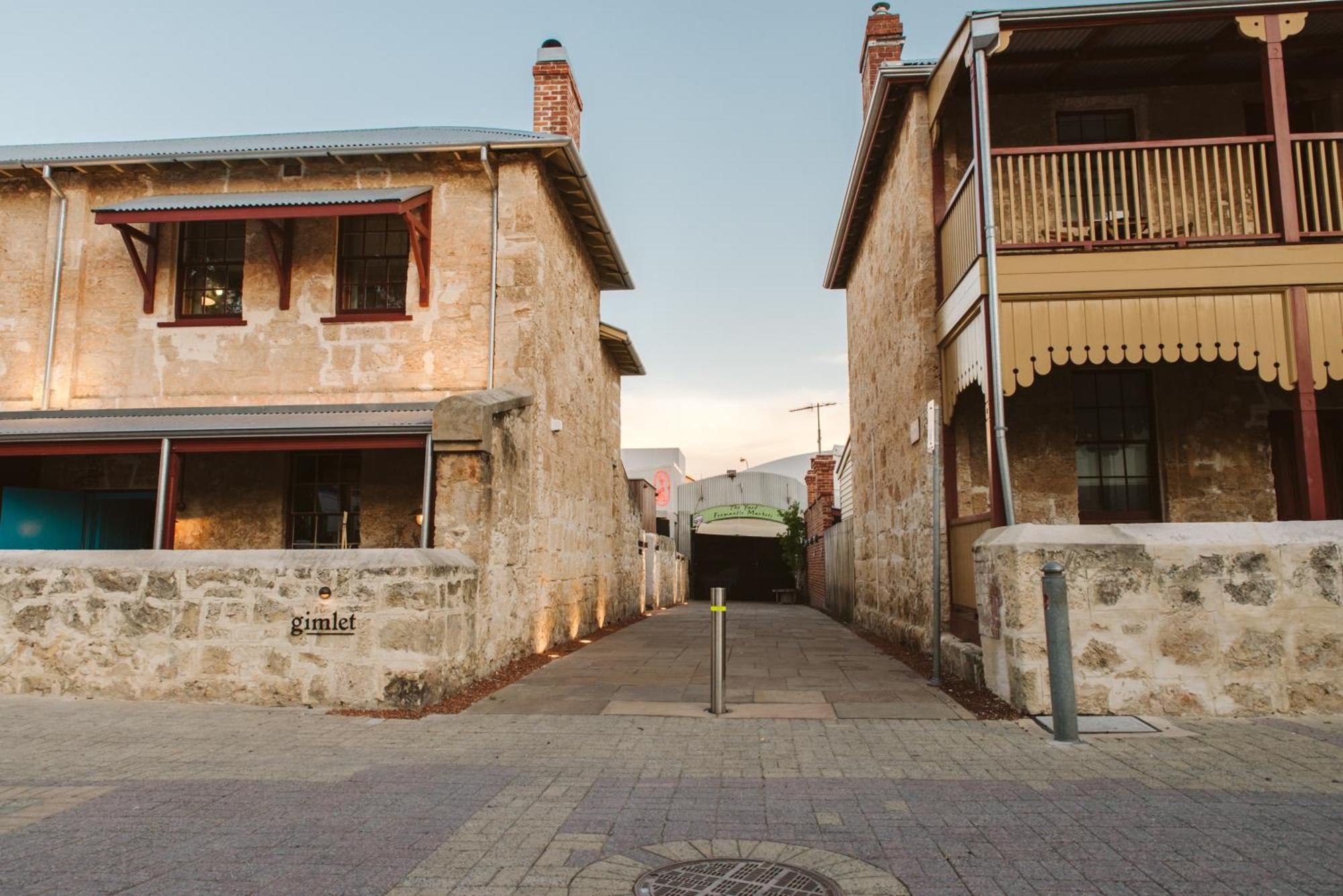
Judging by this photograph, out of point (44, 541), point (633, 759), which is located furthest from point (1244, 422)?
point (44, 541)

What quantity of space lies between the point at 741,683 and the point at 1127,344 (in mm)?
4624

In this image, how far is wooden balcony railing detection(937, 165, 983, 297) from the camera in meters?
8.26

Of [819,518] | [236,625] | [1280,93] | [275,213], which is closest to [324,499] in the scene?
[275,213]

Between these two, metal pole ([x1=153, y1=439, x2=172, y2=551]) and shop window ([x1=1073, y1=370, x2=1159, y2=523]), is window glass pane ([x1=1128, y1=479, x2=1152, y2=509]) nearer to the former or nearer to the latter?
shop window ([x1=1073, y1=370, x2=1159, y2=523])

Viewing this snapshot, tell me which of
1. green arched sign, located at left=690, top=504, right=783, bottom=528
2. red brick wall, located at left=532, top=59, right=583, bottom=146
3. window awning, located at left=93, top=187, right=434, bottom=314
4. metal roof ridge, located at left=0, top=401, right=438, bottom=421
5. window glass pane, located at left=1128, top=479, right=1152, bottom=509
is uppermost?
red brick wall, located at left=532, top=59, right=583, bottom=146

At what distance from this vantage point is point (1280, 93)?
298 inches

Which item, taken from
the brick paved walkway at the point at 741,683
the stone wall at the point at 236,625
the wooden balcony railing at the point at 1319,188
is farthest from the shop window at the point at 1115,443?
the stone wall at the point at 236,625

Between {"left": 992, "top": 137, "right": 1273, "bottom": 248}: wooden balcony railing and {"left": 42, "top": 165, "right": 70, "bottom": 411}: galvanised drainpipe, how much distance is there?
36.1ft

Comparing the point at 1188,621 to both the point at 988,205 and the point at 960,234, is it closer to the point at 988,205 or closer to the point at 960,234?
the point at 988,205

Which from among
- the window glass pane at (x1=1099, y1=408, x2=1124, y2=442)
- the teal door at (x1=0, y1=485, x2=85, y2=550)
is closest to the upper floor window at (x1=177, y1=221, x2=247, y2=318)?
the teal door at (x1=0, y1=485, x2=85, y2=550)

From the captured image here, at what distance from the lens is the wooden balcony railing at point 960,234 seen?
826 cm

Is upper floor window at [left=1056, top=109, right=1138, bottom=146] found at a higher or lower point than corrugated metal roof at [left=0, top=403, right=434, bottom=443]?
higher

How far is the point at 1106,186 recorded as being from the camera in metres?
9.76

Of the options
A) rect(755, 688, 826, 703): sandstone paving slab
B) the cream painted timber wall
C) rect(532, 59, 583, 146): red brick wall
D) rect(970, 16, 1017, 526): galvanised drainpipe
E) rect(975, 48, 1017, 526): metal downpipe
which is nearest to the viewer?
rect(755, 688, 826, 703): sandstone paving slab
